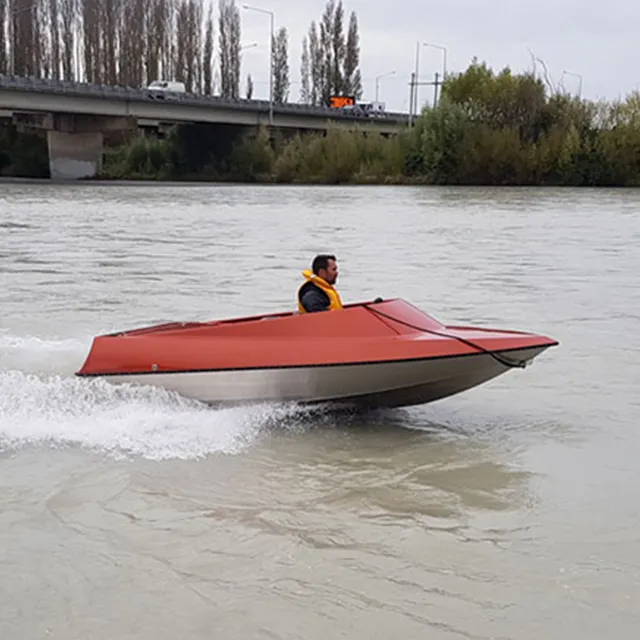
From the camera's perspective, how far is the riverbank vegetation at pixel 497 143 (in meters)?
51.7

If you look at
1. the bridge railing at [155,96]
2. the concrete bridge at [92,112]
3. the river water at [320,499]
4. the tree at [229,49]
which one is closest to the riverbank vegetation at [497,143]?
the concrete bridge at [92,112]

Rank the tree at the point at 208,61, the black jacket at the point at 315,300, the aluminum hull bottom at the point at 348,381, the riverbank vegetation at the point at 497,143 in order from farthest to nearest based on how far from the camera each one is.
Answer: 1. the tree at the point at 208,61
2. the riverbank vegetation at the point at 497,143
3. the black jacket at the point at 315,300
4. the aluminum hull bottom at the point at 348,381

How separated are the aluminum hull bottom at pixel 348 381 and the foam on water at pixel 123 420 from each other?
0.33ft

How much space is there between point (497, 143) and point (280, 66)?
114ft

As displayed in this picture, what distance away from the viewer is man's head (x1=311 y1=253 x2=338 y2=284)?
25.7 ft

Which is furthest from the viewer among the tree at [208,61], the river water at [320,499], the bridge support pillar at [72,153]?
the tree at [208,61]

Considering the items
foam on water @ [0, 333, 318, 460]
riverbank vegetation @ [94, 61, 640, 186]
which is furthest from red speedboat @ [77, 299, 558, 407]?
riverbank vegetation @ [94, 61, 640, 186]

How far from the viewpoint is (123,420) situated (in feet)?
25.1

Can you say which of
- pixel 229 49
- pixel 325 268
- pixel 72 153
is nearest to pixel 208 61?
pixel 229 49

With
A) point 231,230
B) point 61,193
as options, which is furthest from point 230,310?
point 61,193

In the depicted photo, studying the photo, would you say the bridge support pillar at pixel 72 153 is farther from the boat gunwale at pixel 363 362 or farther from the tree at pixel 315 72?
the boat gunwale at pixel 363 362

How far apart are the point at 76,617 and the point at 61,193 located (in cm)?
4165

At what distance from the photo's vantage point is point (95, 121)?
5572cm

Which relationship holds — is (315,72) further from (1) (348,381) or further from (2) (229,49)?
(1) (348,381)
